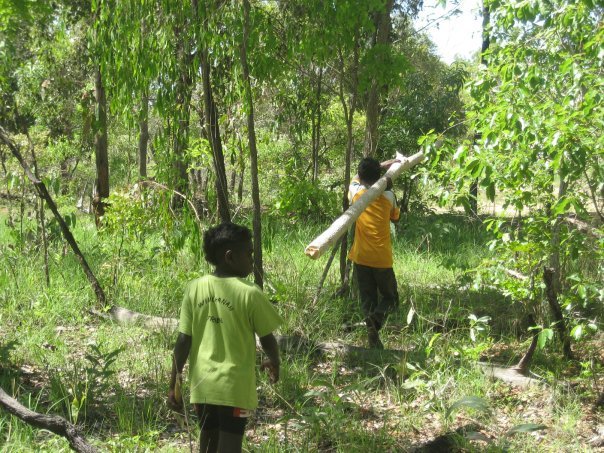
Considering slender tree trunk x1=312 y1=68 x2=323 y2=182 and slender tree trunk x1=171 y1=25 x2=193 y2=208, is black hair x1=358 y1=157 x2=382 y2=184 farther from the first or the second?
slender tree trunk x1=312 y1=68 x2=323 y2=182

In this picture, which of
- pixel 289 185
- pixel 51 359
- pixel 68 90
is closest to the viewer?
pixel 51 359

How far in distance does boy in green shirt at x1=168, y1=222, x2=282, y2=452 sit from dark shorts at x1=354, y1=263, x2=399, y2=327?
2.65 meters

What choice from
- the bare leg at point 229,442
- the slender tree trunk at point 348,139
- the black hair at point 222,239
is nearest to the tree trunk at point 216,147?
the slender tree trunk at point 348,139

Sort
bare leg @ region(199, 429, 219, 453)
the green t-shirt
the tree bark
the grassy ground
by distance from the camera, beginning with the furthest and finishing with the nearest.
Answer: the tree bark, the grassy ground, bare leg @ region(199, 429, 219, 453), the green t-shirt

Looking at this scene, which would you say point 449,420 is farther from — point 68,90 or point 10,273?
point 68,90

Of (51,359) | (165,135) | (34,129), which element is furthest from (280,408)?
(34,129)

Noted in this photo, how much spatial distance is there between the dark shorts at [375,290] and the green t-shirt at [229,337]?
273cm

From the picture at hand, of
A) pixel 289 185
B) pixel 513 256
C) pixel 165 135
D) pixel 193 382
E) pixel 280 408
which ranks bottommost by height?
pixel 280 408

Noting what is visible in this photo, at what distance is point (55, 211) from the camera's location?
5844 mm

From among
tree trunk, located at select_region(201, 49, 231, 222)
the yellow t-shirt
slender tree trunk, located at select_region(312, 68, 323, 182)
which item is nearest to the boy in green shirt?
tree trunk, located at select_region(201, 49, 231, 222)

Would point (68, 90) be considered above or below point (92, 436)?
above

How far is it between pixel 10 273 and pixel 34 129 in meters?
11.6

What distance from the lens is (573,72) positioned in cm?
428

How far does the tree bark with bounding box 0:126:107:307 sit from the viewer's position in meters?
5.46
